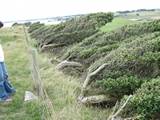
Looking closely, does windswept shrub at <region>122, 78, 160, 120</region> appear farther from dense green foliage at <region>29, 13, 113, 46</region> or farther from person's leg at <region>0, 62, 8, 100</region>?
dense green foliage at <region>29, 13, 113, 46</region>

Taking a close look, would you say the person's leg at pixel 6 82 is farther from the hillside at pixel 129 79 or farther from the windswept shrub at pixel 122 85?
the windswept shrub at pixel 122 85

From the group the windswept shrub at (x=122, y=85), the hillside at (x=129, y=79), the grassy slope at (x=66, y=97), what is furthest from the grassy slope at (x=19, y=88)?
the windswept shrub at (x=122, y=85)

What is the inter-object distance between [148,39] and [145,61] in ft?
6.86

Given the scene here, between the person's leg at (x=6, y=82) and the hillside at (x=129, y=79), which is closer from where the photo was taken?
the hillside at (x=129, y=79)

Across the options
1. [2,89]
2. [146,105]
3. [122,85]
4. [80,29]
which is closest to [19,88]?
[2,89]

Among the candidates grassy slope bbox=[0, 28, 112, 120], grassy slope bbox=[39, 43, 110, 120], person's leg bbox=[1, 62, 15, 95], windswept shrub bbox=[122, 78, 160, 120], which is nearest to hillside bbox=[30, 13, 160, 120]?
windswept shrub bbox=[122, 78, 160, 120]

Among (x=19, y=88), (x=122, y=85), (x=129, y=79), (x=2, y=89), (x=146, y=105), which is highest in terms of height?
(x=146, y=105)

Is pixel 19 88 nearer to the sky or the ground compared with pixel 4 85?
nearer to the ground

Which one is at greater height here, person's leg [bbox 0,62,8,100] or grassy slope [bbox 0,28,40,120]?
person's leg [bbox 0,62,8,100]

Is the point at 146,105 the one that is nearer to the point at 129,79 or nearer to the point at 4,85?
the point at 129,79

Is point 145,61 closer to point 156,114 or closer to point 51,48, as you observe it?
point 156,114

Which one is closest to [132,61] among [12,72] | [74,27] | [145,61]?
[145,61]

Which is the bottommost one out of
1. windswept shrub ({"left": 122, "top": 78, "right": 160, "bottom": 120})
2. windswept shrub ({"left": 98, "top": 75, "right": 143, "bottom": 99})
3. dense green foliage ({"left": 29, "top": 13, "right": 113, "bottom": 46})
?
dense green foliage ({"left": 29, "top": 13, "right": 113, "bottom": 46})

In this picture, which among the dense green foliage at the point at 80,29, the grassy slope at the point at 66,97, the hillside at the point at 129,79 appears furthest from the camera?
the dense green foliage at the point at 80,29
